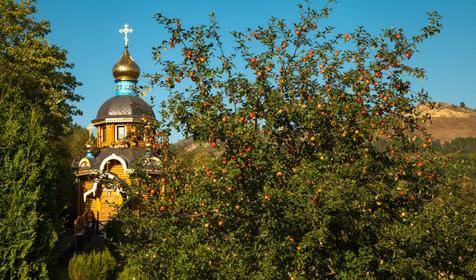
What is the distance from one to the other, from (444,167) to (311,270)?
7.70ft

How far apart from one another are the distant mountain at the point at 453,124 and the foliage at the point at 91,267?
5515 inches

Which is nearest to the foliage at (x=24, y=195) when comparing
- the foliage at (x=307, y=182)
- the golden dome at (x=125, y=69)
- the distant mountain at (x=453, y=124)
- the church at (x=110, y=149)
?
the foliage at (x=307, y=182)

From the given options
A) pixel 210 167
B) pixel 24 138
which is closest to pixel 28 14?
pixel 24 138

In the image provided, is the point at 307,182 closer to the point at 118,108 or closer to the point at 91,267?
the point at 91,267

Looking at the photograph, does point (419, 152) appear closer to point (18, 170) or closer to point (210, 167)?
point (210, 167)

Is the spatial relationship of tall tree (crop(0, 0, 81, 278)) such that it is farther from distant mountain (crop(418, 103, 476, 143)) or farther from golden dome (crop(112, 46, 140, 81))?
distant mountain (crop(418, 103, 476, 143))

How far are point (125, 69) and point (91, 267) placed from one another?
80.7 feet

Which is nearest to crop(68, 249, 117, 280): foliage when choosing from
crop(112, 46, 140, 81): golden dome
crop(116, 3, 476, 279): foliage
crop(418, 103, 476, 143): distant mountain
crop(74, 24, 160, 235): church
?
crop(116, 3, 476, 279): foliage

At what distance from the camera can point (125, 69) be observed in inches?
1484

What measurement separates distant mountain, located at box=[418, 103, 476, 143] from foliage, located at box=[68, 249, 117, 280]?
14008 centimetres

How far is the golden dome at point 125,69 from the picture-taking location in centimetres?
3769

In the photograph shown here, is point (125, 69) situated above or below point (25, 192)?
above

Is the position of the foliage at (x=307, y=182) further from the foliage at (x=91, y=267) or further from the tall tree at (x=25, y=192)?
the foliage at (x=91, y=267)

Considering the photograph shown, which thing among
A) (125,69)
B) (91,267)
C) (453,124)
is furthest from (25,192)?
(453,124)
